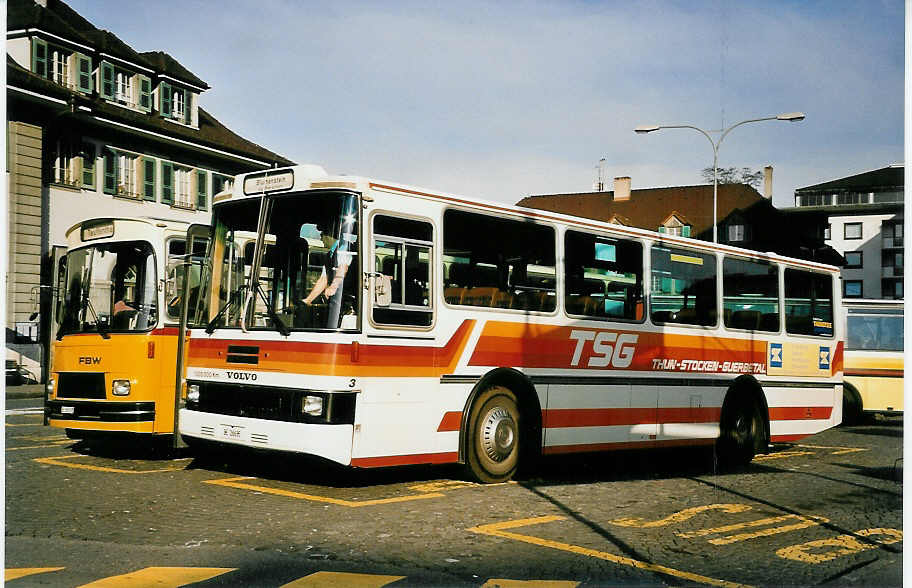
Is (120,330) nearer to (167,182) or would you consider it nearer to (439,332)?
(167,182)

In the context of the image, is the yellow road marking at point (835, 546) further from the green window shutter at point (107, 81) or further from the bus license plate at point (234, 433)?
the green window shutter at point (107, 81)

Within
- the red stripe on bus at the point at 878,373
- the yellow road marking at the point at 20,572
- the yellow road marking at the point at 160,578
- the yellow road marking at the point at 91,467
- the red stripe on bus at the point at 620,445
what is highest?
the red stripe on bus at the point at 878,373

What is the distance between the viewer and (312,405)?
31.1ft

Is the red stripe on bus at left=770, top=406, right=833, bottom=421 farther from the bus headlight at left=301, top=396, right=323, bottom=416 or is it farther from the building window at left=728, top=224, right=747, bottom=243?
the building window at left=728, top=224, right=747, bottom=243

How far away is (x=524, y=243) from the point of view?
37.7 feet

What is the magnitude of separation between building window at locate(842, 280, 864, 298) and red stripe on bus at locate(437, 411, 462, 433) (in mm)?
17132

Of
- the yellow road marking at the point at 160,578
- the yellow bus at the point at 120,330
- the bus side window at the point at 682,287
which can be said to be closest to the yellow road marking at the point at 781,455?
the bus side window at the point at 682,287

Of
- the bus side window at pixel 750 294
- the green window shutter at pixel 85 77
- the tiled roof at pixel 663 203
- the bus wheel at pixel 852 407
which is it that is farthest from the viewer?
the bus wheel at pixel 852 407

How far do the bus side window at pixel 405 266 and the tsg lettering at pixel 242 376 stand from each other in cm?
131

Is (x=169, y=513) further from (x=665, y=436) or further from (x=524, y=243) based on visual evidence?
(x=665, y=436)

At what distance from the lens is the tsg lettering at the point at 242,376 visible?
32.9 ft

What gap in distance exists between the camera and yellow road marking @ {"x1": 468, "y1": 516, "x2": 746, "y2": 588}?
6.70m

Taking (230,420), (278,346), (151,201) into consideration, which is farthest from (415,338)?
(151,201)

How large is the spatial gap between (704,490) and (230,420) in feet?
15.8
